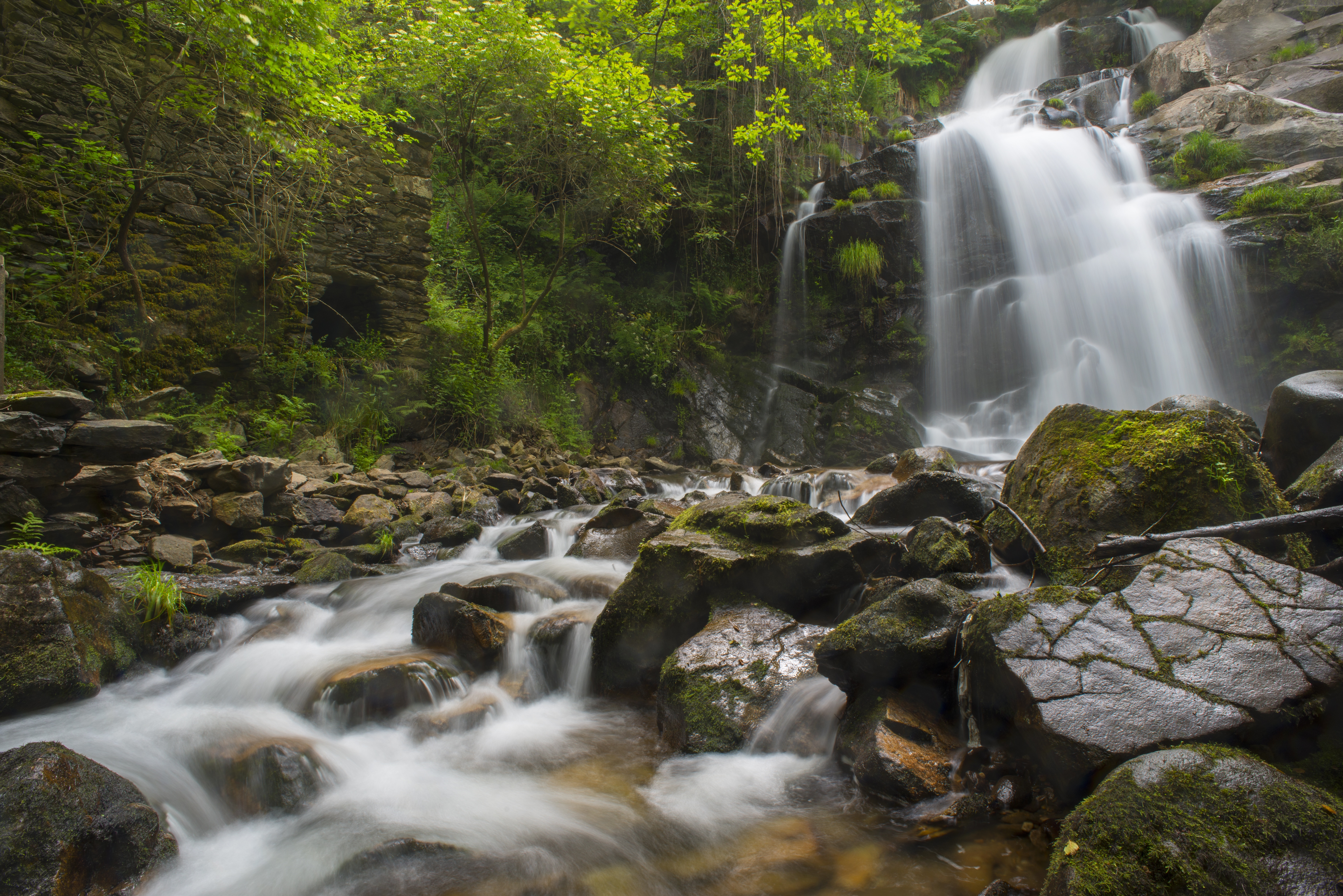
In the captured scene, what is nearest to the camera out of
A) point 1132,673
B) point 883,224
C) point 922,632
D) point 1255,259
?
point 1132,673

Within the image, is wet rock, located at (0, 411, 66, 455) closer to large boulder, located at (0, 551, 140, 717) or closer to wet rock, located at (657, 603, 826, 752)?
large boulder, located at (0, 551, 140, 717)

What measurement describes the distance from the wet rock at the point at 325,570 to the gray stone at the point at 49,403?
2.09m

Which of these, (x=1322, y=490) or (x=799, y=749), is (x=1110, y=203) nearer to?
(x=1322, y=490)

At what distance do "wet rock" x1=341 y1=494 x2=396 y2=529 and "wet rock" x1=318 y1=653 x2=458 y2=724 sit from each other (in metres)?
3.28

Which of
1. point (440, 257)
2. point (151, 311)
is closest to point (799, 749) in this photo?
point (151, 311)

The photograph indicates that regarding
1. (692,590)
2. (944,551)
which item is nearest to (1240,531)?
(944,551)

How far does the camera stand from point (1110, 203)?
1249 centimetres

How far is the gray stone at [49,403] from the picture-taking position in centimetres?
455

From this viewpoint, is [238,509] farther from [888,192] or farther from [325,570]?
[888,192]

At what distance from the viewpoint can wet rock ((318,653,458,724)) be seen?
355cm

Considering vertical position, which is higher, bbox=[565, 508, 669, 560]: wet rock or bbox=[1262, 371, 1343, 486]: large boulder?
bbox=[1262, 371, 1343, 486]: large boulder

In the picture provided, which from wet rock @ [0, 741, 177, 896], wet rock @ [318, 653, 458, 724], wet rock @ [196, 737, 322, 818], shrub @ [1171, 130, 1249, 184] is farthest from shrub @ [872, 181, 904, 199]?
wet rock @ [0, 741, 177, 896]

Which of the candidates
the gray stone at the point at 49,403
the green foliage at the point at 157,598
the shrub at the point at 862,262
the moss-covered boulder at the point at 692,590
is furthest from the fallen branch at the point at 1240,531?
the shrub at the point at 862,262

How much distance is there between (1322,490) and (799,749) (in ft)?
11.6
